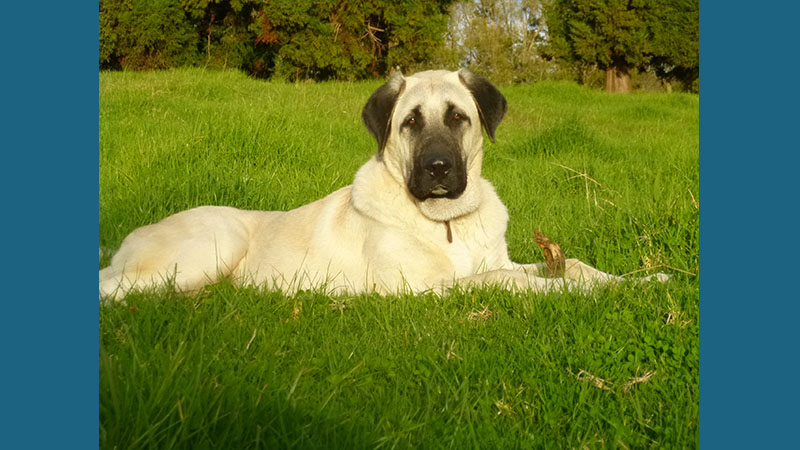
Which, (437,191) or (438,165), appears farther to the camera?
(437,191)

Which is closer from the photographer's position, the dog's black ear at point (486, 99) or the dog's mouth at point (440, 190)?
the dog's mouth at point (440, 190)

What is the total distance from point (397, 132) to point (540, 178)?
2.92 metres

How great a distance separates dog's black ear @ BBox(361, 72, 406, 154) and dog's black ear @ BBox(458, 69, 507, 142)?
1.53 feet

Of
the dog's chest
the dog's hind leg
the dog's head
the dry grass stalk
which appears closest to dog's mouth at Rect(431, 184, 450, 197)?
the dog's head

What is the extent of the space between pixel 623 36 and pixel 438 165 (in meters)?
2.40

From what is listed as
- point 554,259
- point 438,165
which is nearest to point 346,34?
point 438,165

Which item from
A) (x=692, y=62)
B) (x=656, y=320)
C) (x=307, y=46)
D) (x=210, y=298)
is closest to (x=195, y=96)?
(x=307, y=46)

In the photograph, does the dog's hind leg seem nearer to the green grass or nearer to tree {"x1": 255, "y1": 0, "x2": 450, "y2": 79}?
the green grass

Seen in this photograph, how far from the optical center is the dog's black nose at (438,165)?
166 inches

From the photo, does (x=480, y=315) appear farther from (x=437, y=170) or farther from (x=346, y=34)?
(x=346, y=34)

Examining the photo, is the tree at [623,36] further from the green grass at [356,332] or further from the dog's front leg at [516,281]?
the dog's front leg at [516,281]

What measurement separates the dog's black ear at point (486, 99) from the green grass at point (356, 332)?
4.09ft

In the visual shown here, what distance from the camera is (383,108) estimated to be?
461 centimetres

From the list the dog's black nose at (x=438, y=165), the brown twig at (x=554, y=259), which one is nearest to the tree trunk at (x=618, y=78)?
the brown twig at (x=554, y=259)
